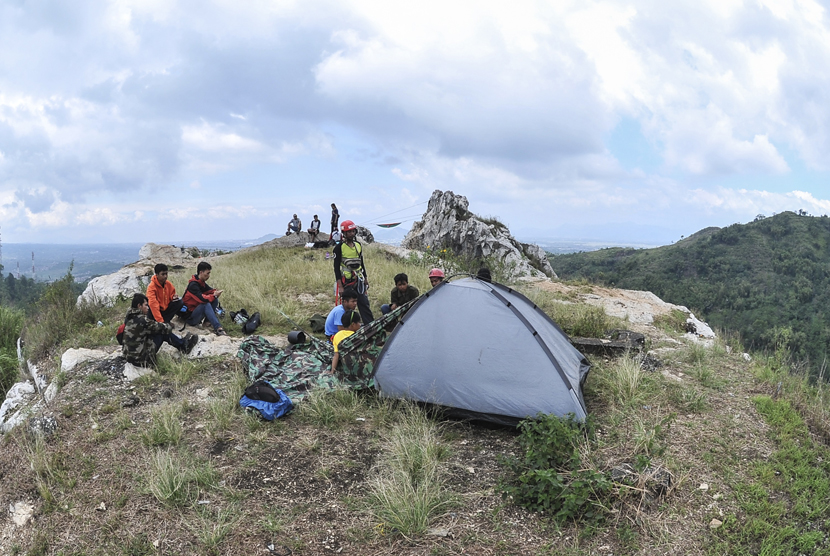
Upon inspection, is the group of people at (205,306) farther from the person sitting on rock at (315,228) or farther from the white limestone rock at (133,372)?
the person sitting on rock at (315,228)

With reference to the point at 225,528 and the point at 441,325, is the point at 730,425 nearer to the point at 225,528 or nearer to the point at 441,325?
the point at 441,325

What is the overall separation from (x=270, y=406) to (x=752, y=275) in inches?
2279

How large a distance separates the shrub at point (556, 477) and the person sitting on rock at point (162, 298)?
6.48 m

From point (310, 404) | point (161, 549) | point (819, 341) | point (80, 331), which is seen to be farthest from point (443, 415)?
point (819, 341)

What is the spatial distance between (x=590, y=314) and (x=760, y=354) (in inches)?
112

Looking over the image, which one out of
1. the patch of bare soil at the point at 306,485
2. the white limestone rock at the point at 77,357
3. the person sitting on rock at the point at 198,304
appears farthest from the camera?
the person sitting on rock at the point at 198,304

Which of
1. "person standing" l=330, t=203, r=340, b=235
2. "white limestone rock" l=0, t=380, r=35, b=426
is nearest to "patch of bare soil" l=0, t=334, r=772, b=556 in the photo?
"white limestone rock" l=0, t=380, r=35, b=426

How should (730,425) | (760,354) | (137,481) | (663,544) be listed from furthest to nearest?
(760,354) → (730,425) → (137,481) → (663,544)

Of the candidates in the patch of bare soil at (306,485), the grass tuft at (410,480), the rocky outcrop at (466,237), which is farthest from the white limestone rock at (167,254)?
the grass tuft at (410,480)

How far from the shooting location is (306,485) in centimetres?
428

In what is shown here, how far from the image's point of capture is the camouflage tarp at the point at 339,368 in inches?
241

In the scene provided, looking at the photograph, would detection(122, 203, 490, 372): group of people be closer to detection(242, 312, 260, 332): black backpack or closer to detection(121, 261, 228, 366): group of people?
detection(121, 261, 228, 366): group of people

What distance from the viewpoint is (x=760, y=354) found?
26.6 ft

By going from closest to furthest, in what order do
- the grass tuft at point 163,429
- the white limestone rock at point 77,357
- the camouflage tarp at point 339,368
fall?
the grass tuft at point 163,429 < the camouflage tarp at point 339,368 < the white limestone rock at point 77,357
